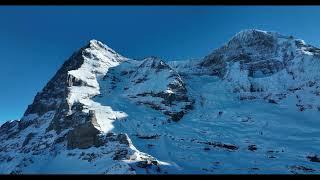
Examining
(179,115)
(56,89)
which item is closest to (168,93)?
(179,115)

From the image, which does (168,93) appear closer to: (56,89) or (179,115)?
(179,115)

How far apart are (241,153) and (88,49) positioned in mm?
80214

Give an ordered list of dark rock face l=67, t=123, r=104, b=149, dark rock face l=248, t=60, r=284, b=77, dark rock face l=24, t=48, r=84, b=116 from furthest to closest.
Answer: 1. dark rock face l=248, t=60, r=284, b=77
2. dark rock face l=24, t=48, r=84, b=116
3. dark rock face l=67, t=123, r=104, b=149

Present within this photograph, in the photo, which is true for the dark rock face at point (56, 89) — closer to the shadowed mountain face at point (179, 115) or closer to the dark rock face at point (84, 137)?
the shadowed mountain face at point (179, 115)

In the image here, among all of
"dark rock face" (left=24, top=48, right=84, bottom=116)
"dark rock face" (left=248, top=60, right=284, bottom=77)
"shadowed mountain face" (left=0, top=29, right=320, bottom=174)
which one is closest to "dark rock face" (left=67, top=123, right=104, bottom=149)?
"shadowed mountain face" (left=0, top=29, right=320, bottom=174)

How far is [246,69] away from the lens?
5536 inches

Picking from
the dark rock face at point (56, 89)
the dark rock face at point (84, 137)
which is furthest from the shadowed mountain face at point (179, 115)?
the dark rock face at point (56, 89)

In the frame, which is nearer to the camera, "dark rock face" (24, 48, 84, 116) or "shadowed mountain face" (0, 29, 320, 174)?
"shadowed mountain face" (0, 29, 320, 174)

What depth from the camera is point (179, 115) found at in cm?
11931

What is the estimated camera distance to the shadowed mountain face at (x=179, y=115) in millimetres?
88500

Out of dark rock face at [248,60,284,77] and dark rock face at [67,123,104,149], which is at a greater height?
dark rock face at [248,60,284,77]

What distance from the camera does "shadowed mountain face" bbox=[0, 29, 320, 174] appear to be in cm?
8850

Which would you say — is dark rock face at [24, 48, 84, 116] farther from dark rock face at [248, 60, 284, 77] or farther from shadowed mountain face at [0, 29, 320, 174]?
dark rock face at [248, 60, 284, 77]
